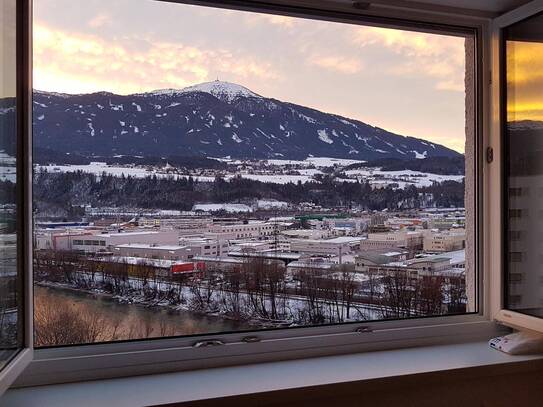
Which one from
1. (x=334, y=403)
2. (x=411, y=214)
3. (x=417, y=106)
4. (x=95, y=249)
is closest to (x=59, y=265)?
(x=95, y=249)

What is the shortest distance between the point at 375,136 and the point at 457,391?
999mm

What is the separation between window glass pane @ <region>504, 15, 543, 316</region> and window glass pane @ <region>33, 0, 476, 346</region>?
0.16 metres

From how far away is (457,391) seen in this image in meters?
1.78

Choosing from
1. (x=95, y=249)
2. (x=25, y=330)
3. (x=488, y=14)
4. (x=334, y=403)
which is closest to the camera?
(x=25, y=330)

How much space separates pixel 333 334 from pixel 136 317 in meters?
0.73

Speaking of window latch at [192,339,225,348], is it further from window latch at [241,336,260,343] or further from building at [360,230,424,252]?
building at [360,230,424,252]

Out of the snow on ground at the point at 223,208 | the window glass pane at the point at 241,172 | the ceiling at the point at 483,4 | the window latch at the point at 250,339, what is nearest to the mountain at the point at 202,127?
the window glass pane at the point at 241,172

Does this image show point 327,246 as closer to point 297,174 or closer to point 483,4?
point 297,174

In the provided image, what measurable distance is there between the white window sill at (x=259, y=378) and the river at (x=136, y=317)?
16 centimetres

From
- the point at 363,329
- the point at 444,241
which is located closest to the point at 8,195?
the point at 363,329

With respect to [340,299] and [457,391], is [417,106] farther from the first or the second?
[457,391]

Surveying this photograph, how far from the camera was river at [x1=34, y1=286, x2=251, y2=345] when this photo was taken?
1.74 meters

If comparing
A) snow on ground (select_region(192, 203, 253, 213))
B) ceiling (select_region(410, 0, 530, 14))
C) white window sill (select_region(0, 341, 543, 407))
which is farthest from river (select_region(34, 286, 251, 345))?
ceiling (select_region(410, 0, 530, 14))

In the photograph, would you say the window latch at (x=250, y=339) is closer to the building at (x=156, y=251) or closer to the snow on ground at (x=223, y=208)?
the building at (x=156, y=251)
